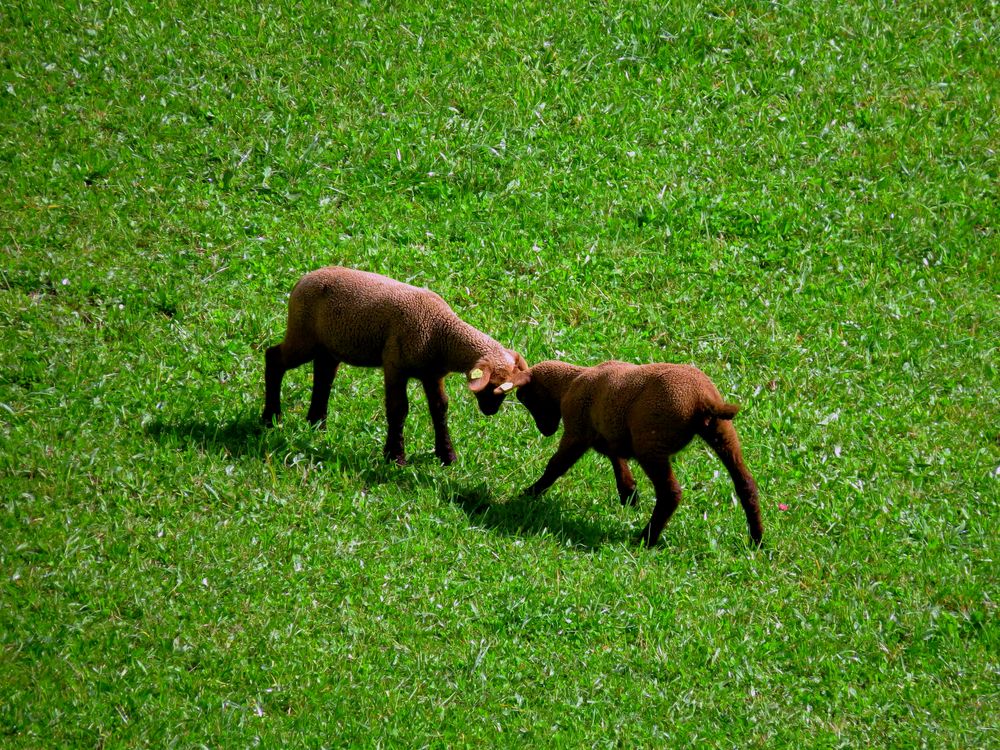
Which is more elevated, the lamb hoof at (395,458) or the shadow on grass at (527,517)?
the lamb hoof at (395,458)

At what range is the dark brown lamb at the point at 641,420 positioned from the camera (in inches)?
352

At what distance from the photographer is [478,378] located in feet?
30.3

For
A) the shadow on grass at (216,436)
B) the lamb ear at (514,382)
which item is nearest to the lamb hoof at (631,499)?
the lamb ear at (514,382)

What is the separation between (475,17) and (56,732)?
35.8 feet

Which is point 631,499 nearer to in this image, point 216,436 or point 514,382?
point 514,382

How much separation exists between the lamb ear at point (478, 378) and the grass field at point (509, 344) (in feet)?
2.85

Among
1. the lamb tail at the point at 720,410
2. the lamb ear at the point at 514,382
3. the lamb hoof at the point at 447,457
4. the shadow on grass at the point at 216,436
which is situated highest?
the lamb tail at the point at 720,410

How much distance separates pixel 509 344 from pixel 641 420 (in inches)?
105

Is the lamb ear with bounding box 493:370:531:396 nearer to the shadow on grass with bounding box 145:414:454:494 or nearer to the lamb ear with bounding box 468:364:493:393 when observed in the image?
the lamb ear with bounding box 468:364:493:393

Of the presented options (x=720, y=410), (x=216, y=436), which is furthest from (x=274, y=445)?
(x=720, y=410)

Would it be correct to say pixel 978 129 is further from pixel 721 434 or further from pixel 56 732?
pixel 56 732

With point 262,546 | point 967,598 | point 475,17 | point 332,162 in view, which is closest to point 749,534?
point 967,598

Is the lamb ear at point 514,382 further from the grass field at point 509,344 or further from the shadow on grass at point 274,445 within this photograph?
the shadow on grass at point 274,445

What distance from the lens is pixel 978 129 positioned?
49.0 ft
